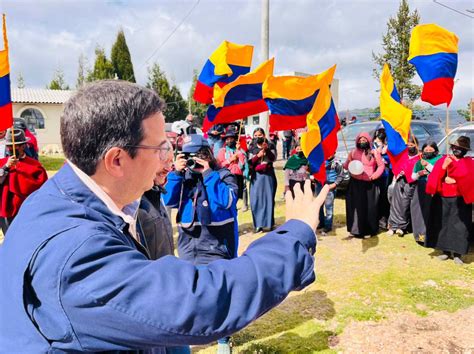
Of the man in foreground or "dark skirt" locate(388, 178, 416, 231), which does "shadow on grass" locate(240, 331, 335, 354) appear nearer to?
the man in foreground

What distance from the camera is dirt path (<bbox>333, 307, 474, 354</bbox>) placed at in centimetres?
348

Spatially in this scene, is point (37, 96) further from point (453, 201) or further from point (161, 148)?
point (161, 148)

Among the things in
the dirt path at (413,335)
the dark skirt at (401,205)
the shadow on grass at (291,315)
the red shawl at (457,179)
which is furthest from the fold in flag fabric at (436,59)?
the shadow on grass at (291,315)

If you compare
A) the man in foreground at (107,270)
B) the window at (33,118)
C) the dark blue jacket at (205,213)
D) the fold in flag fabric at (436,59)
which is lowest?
the dark blue jacket at (205,213)

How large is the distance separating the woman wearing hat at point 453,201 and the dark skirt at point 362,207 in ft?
3.83

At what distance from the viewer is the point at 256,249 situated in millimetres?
953

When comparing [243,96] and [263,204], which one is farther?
[263,204]

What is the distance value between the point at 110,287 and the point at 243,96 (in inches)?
209

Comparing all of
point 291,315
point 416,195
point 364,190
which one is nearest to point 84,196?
point 291,315

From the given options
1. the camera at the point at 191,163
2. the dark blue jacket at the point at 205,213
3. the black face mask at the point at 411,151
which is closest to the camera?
the dark blue jacket at the point at 205,213

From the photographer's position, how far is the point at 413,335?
368 cm

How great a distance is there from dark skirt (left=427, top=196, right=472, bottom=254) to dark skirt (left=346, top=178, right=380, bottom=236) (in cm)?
119

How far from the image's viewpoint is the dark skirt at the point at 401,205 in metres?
6.73

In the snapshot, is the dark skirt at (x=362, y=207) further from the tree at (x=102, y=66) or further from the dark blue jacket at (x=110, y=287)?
the tree at (x=102, y=66)
